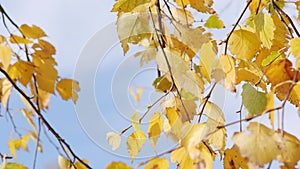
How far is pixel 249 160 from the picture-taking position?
52 centimetres

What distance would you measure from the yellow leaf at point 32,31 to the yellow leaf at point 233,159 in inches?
15.5

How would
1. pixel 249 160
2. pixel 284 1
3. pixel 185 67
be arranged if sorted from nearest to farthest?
pixel 249 160, pixel 185 67, pixel 284 1

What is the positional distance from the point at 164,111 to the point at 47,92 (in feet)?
0.73

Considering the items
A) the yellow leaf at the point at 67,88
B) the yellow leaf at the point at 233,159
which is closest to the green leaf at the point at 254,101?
the yellow leaf at the point at 233,159

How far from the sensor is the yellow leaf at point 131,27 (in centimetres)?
75

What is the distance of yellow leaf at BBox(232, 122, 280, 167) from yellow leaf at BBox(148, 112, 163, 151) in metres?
→ 0.27

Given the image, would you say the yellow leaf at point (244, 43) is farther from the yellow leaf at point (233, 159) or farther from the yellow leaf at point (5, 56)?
the yellow leaf at point (5, 56)

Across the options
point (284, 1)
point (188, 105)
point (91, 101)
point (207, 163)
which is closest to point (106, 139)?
point (91, 101)

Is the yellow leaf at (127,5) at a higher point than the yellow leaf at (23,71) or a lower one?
higher

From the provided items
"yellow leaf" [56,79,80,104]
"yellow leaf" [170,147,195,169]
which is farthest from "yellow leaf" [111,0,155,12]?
"yellow leaf" [170,147,195,169]

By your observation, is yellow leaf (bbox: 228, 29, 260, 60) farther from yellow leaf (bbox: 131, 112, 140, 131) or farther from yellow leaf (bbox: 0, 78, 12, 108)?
yellow leaf (bbox: 0, 78, 12, 108)

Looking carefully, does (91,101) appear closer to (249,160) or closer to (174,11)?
(174,11)

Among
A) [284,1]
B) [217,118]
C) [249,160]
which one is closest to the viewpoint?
[249,160]

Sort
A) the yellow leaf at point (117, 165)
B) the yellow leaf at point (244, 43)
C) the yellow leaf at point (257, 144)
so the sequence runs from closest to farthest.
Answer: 1. the yellow leaf at point (257, 144)
2. the yellow leaf at point (117, 165)
3. the yellow leaf at point (244, 43)
